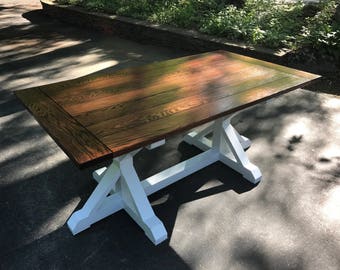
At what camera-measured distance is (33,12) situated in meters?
8.97

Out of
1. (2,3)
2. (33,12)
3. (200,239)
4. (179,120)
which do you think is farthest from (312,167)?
→ (2,3)

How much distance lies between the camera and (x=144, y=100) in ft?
6.92

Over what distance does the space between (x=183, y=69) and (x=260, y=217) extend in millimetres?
1234

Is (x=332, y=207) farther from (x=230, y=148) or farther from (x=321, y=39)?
(x=321, y=39)

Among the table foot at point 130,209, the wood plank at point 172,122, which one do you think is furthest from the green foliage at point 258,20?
the table foot at point 130,209

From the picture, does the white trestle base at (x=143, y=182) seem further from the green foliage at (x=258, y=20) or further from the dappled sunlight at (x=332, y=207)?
the green foliage at (x=258, y=20)

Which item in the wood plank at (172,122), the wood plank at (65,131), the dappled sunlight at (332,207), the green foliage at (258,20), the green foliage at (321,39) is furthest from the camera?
the green foliage at (258,20)

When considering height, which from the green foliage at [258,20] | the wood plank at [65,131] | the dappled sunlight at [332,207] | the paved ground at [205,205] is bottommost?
the dappled sunlight at [332,207]

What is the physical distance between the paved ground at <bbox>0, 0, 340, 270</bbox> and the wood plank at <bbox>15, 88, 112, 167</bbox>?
76 cm

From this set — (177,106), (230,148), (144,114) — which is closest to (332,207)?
(230,148)

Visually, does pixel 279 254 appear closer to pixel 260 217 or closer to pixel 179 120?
pixel 260 217

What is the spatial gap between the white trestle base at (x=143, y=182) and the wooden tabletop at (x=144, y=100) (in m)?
0.20

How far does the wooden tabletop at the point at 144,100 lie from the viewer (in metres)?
1.69

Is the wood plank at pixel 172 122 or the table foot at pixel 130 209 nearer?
the wood plank at pixel 172 122
